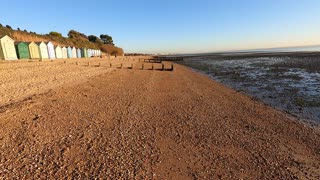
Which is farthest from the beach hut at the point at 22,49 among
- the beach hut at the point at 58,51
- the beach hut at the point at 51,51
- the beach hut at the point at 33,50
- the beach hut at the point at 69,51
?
the beach hut at the point at 69,51

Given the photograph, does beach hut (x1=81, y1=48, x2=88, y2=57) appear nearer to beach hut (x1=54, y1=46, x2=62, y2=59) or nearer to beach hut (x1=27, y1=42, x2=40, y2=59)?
beach hut (x1=54, y1=46, x2=62, y2=59)

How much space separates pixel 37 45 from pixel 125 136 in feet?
142

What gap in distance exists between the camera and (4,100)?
11.3 metres

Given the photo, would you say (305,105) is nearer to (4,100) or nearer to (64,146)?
(64,146)

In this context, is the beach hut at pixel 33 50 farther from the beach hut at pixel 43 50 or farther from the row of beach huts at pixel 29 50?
the beach hut at pixel 43 50

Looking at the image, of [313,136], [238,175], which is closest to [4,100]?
[238,175]

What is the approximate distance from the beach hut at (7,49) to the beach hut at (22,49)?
879 mm

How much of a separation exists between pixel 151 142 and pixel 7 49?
Result: 39285mm

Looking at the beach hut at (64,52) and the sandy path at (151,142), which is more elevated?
the beach hut at (64,52)

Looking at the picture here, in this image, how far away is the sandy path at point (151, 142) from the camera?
5414 millimetres

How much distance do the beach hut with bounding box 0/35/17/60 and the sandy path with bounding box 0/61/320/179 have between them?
3053 cm

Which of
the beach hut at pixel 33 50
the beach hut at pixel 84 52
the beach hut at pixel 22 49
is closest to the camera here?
the beach hut at pixel 22 49

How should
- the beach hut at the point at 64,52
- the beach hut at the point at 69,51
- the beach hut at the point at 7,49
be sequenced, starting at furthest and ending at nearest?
the beach hut at the point at 69,51, the beach hut at the point at 64,52, the beach hut at the point at 7,49

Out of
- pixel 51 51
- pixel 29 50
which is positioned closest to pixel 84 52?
pixel 51 51
